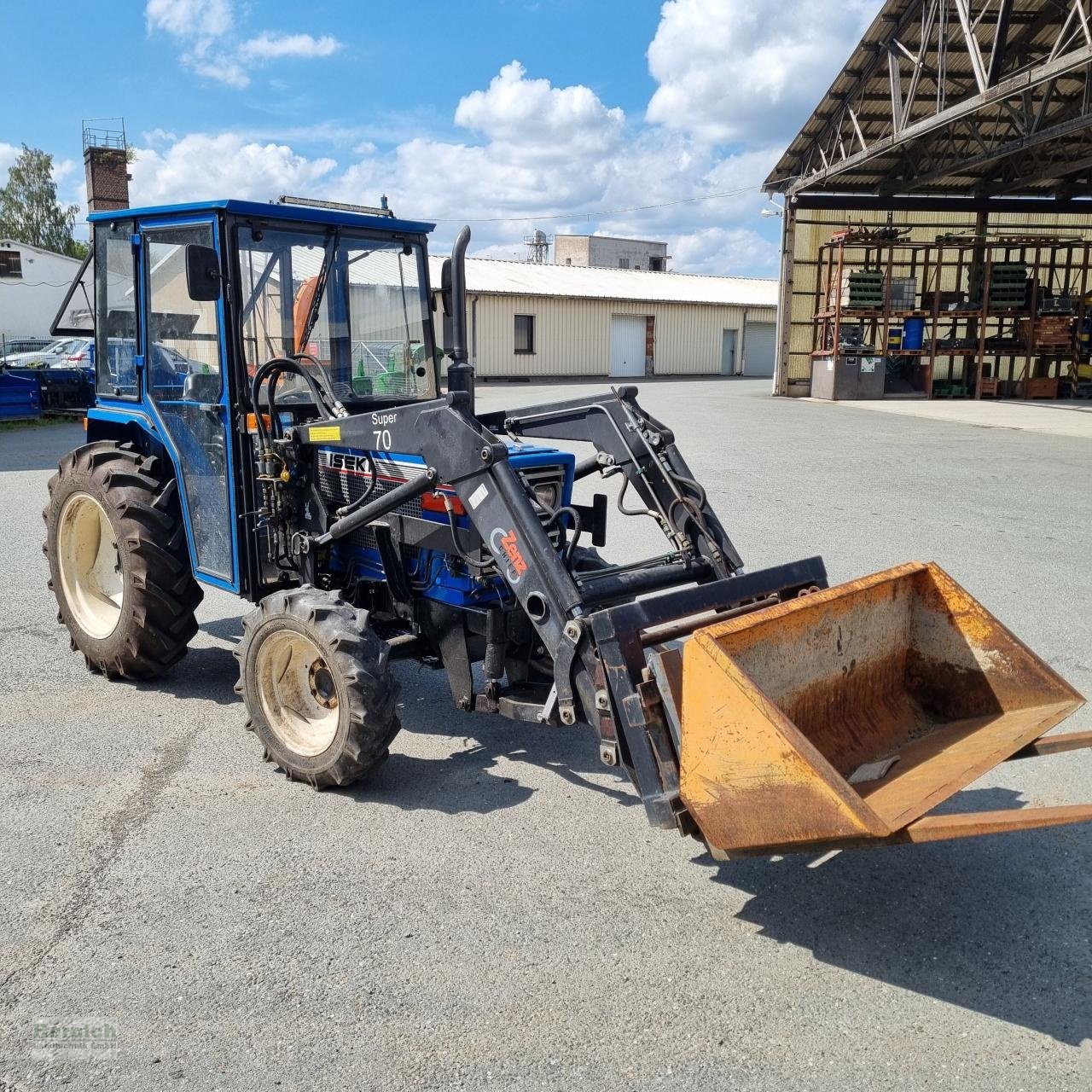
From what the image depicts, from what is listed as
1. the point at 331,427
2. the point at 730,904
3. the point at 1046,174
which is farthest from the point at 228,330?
the point at 1046,174

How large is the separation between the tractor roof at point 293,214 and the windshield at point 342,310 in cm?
7

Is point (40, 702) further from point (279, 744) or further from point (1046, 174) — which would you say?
point (1046, 174)

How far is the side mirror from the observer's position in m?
4.23

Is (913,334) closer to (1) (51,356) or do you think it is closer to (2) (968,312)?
(2) (968,312)

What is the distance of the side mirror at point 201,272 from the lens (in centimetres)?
423

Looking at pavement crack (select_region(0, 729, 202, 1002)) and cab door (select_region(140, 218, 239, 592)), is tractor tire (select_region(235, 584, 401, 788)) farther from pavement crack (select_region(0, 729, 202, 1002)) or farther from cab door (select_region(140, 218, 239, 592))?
cab door (select_region(140, 218, 239, 592))

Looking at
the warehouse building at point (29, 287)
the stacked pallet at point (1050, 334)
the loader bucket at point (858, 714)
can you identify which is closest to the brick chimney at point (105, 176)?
the warehouse building at point (29, 287)

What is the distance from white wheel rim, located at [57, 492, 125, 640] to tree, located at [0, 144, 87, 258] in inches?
2186

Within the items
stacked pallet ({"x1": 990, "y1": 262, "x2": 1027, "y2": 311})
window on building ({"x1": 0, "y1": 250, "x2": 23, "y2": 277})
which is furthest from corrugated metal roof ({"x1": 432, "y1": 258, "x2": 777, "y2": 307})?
window on building ({"x1": 0, "y1": 250, "x2": 23, "y2": 277})

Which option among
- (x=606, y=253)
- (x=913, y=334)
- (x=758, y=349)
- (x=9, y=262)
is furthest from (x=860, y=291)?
(x=606, y=253)

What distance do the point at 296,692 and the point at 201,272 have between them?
179 cm

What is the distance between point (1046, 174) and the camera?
22.9 meters

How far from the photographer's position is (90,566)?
598cm

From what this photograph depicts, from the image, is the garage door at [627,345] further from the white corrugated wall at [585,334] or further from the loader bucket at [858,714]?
the loader bucket at [858,714]
